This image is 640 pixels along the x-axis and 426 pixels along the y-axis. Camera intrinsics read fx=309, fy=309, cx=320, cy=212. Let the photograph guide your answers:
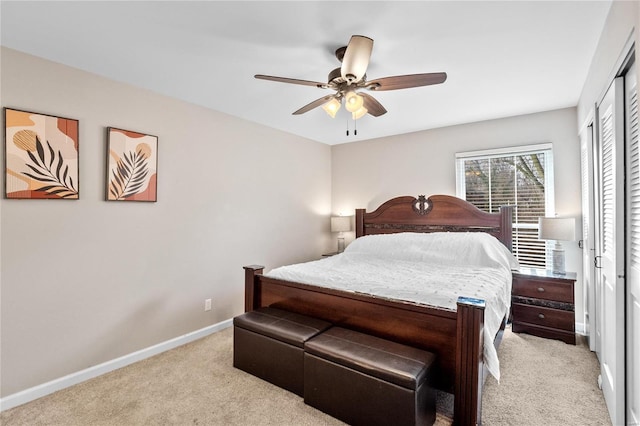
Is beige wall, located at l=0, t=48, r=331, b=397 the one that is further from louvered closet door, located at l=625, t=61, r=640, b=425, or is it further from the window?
louvered closet door, located at l=625, t=61, r=640, b=425

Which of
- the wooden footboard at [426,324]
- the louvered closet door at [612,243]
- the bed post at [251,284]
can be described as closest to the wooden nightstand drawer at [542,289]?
the louvered closet door at [612,243]

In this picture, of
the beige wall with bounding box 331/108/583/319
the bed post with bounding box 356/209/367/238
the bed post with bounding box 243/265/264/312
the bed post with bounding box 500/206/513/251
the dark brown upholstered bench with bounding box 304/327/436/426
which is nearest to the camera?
the dark brown upholstered bench with bounding box 304/327/436/426

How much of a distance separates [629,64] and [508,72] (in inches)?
40.5

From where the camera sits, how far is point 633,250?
1.56 metres

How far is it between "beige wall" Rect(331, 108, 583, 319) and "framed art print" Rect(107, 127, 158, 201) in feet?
9.54

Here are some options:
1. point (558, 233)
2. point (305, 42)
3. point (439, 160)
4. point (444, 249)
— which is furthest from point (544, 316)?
point (305, 42)

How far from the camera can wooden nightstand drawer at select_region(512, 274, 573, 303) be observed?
9.82ft

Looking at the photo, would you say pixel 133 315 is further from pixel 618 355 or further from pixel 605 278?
pixel 605 278

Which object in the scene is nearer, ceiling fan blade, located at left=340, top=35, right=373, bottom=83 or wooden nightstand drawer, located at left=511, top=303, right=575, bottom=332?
ceiling fan blade, located at left=340, top=35, right=373, bottom=83

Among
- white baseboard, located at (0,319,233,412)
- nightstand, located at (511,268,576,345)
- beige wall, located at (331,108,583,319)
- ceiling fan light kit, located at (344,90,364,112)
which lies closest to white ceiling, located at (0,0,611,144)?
ceiling fan light kit, located at (344,90,364,112)

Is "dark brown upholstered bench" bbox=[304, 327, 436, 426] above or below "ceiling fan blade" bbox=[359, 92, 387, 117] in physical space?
below

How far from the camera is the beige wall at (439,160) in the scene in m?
3.35

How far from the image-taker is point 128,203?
2734 mm

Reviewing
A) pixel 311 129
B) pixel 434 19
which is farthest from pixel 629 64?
pixel 311 129
